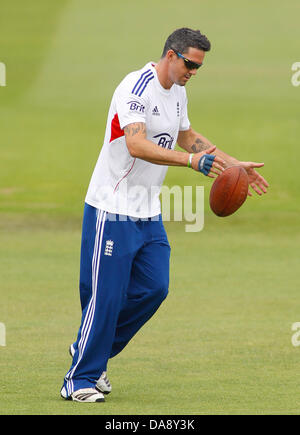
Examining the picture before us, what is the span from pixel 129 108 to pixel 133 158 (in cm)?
39

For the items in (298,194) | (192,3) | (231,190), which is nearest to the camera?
(231,190)

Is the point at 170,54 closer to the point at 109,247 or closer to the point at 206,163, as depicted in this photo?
the point at 206,163

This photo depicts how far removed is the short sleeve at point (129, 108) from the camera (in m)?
7.13

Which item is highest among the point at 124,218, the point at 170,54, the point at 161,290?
the point at 170,54

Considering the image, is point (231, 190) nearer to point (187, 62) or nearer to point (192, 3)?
point (187, 62)

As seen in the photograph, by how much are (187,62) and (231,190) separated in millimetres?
1030

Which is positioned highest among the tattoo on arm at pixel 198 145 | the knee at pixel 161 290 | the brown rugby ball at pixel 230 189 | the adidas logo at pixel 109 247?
the tattoo on arm at pixel 198 145

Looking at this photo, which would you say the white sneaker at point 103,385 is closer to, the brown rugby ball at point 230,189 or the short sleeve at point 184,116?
the brown rugby ball at point 230,189

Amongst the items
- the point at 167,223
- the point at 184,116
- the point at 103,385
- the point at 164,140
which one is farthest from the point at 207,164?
the point at 167,223

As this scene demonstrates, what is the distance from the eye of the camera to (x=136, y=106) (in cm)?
718

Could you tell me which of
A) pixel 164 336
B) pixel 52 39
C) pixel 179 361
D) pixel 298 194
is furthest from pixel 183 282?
pixel 52 39

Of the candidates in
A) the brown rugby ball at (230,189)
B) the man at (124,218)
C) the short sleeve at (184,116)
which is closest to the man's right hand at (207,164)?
the man at (124,218)

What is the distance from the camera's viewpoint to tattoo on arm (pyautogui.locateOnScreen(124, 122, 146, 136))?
7070 mm

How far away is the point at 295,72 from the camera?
107 ft
